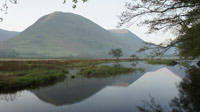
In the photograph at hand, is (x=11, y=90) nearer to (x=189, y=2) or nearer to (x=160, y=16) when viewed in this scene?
(x=160, y=16)

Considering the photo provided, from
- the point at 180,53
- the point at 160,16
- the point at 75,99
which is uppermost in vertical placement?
the point at 160,16

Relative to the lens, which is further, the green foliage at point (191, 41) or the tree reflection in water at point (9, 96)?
the tree reflection in water at point (9, 96)

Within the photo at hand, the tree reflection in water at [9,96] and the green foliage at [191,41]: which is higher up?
the green foliage at [191,41]

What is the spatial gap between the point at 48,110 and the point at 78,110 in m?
2.97

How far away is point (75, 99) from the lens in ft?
56.6

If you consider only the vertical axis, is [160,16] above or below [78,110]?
above

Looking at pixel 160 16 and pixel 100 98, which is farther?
pixel 100 98

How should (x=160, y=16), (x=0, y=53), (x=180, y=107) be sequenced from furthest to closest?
(x=0, y=53) → (x=180, y=107) → (x=160, y=16)

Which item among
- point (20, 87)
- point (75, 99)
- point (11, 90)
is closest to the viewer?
point (75, 99)

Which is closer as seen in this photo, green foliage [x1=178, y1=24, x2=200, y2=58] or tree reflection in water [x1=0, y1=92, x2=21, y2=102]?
green foliage [x1=178, y1=24, x2=200, y2=58]

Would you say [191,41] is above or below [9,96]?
above

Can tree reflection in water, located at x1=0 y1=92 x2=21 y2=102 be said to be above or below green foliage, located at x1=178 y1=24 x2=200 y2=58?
below

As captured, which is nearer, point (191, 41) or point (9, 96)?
point (191, 41)

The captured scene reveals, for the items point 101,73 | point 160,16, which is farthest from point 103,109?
point 101,73
